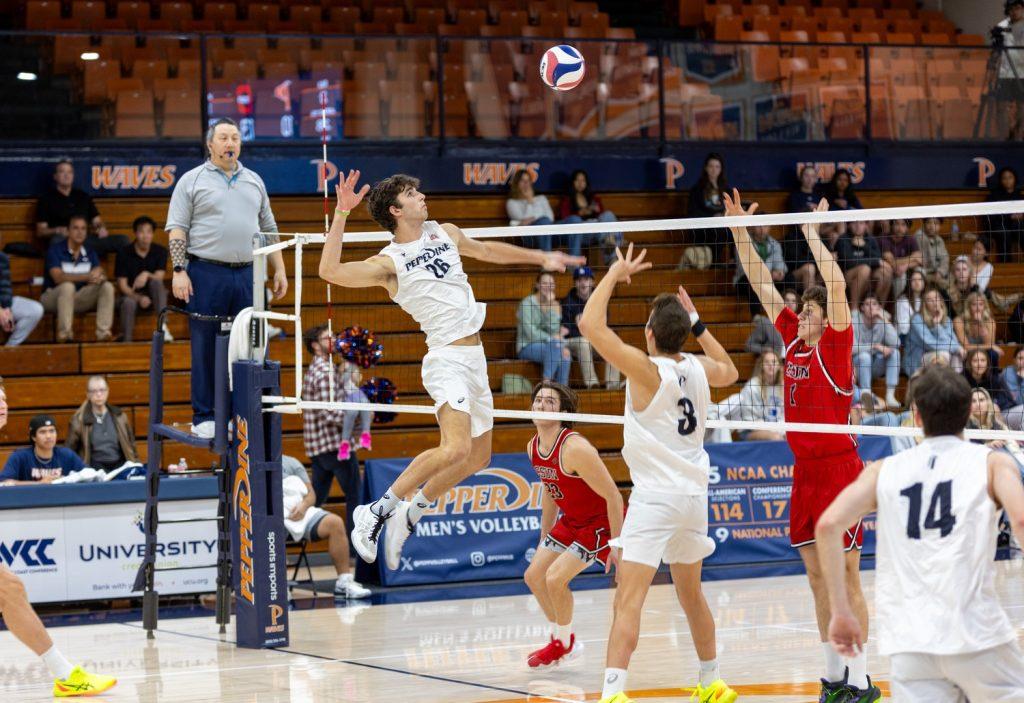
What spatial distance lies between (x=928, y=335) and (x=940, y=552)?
1073 cm

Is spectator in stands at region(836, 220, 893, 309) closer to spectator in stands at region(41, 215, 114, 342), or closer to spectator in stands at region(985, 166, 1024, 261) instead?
spectator in stands at region(985, 166, 1024, 261)

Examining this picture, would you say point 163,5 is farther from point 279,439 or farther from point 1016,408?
point 1016,408

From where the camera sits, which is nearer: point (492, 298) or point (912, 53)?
point (492, 298)

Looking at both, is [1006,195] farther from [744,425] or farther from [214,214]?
[214,214]

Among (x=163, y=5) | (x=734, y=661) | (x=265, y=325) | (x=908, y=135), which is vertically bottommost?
(x=734, y=661)

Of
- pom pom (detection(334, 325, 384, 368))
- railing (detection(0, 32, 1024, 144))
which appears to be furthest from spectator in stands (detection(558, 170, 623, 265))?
pom pom (detection(334, 325, 384, 368))

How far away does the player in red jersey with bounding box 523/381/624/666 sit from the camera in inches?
344

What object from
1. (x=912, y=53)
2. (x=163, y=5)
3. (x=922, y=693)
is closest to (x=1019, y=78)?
(x=912, y=53)

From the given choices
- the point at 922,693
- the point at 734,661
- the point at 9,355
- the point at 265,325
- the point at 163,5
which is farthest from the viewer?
the point at 163,5

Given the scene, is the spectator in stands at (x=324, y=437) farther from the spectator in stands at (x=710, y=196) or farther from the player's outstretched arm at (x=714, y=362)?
the player's outstretched arm at (x=714, y=362)

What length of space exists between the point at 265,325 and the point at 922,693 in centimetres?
631

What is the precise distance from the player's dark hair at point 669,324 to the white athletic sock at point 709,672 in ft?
5.62

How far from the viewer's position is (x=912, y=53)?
17703mm

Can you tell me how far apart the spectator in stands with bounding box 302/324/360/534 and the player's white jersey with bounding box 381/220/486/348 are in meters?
4.64
